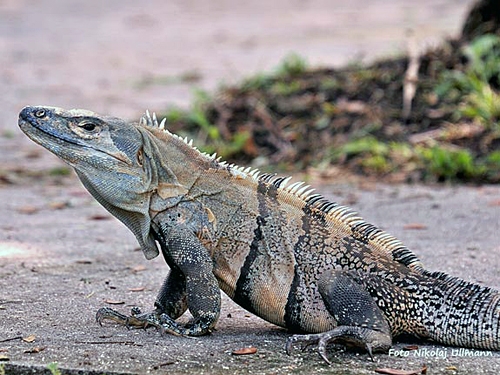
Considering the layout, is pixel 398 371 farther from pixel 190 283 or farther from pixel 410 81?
pixel 410 81

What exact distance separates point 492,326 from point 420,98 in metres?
7.07

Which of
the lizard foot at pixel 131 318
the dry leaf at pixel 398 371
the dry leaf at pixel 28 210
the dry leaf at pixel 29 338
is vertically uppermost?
the dry leaf at pixel 398 371

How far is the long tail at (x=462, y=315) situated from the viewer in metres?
5.29

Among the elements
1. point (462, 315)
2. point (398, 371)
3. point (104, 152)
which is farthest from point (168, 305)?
point (462, 315)

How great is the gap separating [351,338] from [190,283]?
952mm

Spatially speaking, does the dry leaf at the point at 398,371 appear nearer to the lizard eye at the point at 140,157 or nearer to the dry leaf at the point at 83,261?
the lizard eye at the point at 140,157

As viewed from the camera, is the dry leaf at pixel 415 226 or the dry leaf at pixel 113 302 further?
the dry leaf at pixel 415 226

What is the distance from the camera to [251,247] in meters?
5.61

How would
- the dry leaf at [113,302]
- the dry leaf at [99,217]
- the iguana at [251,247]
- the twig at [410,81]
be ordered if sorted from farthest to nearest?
1. the twig at [410,81]
2. the dry leaf at [99,217]
3. the dry leaf at [113,302]
4. the iguana at [251,247]

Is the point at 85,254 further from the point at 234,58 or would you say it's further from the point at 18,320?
the point at 234,58

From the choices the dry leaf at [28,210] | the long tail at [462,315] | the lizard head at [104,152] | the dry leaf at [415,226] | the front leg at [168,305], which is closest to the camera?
the long tail at [462,315]

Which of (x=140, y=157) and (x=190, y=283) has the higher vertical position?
(x=140, y=157)

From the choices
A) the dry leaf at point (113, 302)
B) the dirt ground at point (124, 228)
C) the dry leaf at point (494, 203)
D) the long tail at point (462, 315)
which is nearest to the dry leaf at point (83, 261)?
the dirt ground at point (124, 228)

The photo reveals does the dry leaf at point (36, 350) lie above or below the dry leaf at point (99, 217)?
above
